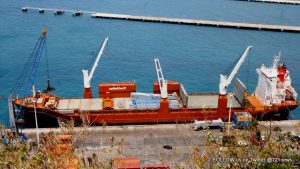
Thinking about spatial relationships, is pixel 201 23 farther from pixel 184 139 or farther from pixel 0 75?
pixel 184 139

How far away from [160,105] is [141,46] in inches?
1399

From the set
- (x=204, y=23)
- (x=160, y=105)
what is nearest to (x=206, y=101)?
(x=160, y=105)

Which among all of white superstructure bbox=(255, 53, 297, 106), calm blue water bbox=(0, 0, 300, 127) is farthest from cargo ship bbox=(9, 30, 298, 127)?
calm blue water bbox=(0, 0, 300, 127)

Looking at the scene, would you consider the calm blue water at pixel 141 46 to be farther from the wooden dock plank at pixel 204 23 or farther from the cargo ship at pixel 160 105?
the cargo ship at pixel 160 105

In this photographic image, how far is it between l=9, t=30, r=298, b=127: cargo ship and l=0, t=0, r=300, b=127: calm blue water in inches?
333

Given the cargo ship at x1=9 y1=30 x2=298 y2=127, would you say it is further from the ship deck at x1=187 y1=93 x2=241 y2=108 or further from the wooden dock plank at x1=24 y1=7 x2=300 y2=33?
the wooden dock plank at x1=24 y1=7 x2=300 y2=33

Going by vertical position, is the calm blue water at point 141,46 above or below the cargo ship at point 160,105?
above

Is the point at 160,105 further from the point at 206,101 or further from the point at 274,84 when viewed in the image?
the point at 274,84

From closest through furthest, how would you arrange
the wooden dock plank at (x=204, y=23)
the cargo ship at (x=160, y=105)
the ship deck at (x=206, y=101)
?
the cargo ship at (x=160, y=105)
the ship deck at (x=206, y=101)
the wooden dock plank at (x=204, y=23)

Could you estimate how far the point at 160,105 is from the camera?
133ft

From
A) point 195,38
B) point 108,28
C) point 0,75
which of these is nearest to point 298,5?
point 195,38

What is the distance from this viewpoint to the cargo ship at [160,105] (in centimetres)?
4025

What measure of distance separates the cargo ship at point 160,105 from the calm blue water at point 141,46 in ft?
27.8

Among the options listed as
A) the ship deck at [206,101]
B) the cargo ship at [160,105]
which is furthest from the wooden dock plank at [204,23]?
the cargo ship at [160,105]
